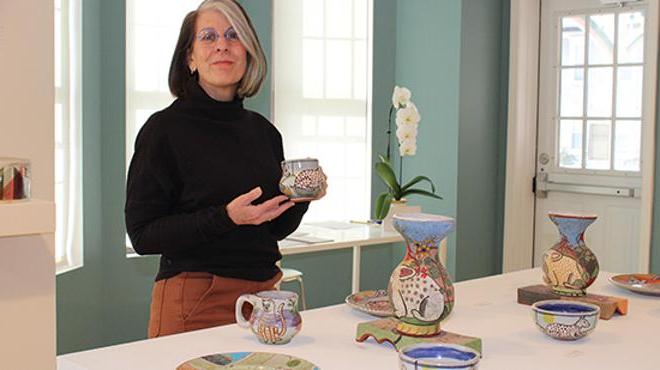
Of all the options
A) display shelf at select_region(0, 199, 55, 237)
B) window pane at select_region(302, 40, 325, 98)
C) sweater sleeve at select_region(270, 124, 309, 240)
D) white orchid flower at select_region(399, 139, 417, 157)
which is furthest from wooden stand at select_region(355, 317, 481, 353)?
window pane at select_region(302, 40, 325, 98)

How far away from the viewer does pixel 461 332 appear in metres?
1.64

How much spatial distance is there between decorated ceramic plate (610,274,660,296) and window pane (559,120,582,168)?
2465 mm

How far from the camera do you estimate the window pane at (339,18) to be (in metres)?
4.62

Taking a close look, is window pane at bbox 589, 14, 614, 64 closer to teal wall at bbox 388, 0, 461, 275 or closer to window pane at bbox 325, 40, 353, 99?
teal wall at bbox 388, 0, 461, 275

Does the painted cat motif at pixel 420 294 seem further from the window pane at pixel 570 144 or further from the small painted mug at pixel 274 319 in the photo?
the window pane at pixel 570 144

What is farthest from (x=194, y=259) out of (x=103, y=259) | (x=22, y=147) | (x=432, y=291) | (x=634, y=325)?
(x=103, y=259)

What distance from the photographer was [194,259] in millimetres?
1899

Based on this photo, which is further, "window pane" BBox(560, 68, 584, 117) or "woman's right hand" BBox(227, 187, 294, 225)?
"window pane" BBox(560, 68, 584, 117)

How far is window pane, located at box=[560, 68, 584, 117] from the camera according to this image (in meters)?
4.61

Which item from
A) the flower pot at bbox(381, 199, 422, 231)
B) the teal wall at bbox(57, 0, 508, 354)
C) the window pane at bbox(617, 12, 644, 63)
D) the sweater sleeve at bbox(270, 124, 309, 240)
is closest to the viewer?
the sweater sleeve at bbox(270, 124, 309, 240)

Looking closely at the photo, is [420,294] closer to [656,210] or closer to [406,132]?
[406,132]

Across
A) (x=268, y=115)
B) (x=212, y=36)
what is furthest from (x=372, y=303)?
(x=268, y=115)

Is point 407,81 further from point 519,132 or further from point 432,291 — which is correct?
point 432,291

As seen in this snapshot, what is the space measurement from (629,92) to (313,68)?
170cm
